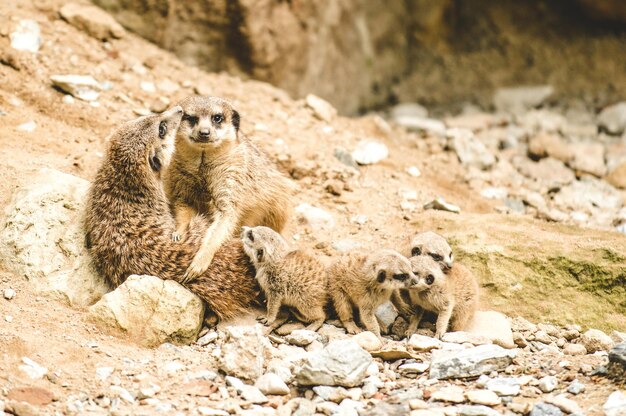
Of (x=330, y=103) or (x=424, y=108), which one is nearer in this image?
(x=330, y=103)

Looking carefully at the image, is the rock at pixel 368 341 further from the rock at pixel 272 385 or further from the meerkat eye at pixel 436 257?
the meerkat eye at pixel 436 257

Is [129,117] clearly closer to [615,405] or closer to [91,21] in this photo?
[91,21]

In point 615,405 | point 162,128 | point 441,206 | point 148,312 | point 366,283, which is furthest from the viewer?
point 441,206

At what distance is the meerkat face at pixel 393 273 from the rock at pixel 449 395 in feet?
2.86

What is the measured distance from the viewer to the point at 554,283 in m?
5.46

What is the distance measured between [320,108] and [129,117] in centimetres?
191

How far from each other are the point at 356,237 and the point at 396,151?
6.29 ft

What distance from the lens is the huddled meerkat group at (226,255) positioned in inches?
197

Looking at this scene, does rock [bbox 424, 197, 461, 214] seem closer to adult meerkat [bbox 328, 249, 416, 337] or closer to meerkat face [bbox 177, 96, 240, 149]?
adult meerkat [bbox 328, 249, 416, 337]

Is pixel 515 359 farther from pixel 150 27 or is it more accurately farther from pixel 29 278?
pixel 150 27

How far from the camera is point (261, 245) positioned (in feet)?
16.7

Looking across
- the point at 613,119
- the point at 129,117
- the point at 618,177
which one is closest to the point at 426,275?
the point at 129,117

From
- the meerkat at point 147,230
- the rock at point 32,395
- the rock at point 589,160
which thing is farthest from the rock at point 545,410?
the rock at point 589,160

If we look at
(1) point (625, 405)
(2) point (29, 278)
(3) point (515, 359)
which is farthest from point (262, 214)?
(1) point (625, 405)
